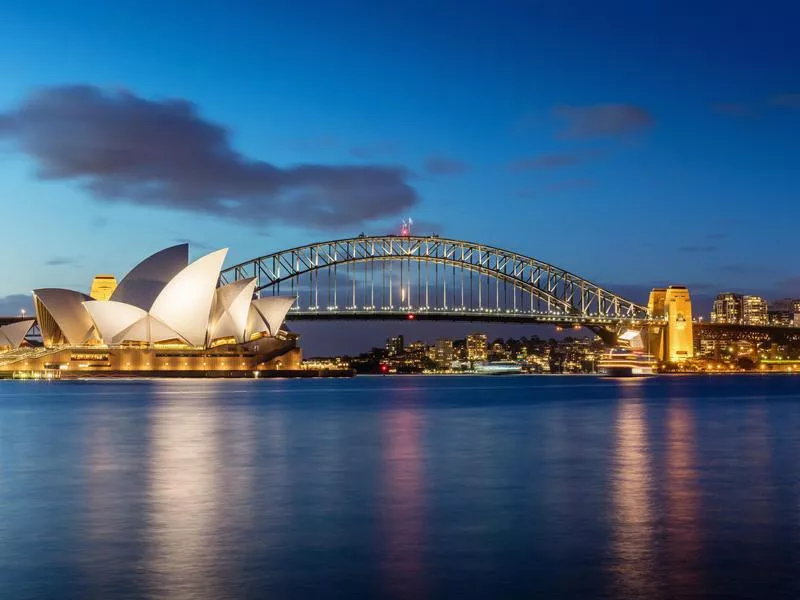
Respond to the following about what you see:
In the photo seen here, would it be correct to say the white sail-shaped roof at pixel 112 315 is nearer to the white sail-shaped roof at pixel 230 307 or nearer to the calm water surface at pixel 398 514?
the white sail-shaped roof at pixel 230 307

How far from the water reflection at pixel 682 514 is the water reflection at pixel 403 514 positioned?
3005mm

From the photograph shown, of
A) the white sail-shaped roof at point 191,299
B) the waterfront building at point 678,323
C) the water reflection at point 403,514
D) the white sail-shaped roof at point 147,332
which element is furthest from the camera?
the waterfront building at point 678,323

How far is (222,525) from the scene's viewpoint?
15.3m

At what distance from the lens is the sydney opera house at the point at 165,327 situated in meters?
89.7

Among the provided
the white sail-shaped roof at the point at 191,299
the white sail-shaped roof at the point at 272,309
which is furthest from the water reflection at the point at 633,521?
the white sail-shaped roof at the point at 272,309

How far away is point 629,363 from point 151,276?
59.6 m

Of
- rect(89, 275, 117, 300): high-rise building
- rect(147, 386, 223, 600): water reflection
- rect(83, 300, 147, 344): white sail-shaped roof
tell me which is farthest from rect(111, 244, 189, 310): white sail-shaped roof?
rect(147, 386, 223, 600): water reflection

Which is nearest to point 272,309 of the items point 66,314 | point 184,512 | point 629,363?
point 66,314

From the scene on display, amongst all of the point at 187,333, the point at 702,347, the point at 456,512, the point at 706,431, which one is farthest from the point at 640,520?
the point at 702,347

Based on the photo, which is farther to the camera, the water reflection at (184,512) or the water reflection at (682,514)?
the water reflection at (682,514)

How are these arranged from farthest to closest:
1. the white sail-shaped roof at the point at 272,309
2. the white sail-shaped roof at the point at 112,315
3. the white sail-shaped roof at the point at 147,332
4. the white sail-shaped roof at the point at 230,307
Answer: the white sail-shaped roof at the point at 272,309, the white sail-shaped roof at the point at 230,307, the white sail-shaped roof at the point at 147,332, the white sail-shaped roof at the point at 112,315

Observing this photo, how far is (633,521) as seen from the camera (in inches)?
616

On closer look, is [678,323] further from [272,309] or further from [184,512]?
[184,512]

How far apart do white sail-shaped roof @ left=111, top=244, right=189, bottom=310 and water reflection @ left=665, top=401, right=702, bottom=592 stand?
6379cm
